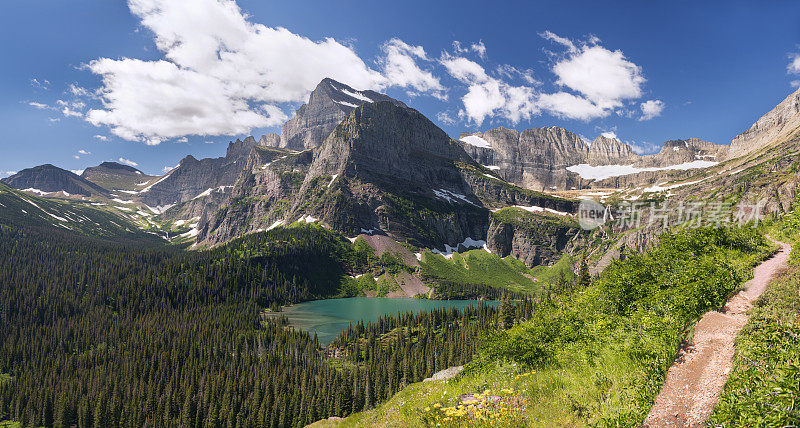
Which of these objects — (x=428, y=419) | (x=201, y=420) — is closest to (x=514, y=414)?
(x=428, y=419)

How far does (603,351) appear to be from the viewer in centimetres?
1498

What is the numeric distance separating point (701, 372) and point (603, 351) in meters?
4.49

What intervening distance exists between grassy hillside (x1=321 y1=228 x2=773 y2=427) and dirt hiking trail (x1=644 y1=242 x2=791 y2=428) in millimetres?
316

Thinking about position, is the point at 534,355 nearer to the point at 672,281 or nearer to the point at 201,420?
the point at 672,281

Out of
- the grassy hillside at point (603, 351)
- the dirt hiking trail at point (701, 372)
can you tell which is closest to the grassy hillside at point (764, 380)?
the dirt hiking trail at point (701, 372)

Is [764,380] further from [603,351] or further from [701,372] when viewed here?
[603,351]

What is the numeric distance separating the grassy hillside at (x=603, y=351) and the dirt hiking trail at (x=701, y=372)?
1.04ft

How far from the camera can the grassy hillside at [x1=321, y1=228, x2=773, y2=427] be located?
37.3 ft

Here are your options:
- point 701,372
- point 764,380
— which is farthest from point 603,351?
point 764,380

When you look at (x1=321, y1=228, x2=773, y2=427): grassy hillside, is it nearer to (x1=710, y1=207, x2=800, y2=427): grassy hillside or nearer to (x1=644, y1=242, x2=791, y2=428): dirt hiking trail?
(x1=644, y1=242, x2=791, y2=428): dirt hiking trail

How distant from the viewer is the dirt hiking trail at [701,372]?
9.16 metres

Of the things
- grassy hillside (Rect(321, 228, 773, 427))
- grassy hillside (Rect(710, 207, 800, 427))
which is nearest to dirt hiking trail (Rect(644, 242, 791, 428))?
grassy hillside (Rect(321, 228, 773, 427))

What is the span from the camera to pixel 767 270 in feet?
61.1

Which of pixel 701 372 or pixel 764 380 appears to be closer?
pixel 764 380
